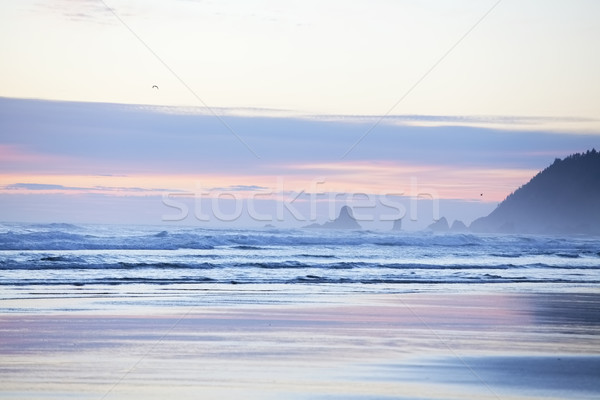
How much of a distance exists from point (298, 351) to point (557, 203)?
126m

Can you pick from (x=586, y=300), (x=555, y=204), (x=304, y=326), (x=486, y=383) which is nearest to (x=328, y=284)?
(x=586, y=300)

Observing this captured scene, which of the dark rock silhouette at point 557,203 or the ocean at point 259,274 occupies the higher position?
the dark rock silhouette at point 557,203

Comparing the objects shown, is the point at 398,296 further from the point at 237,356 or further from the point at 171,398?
the point at 171,398

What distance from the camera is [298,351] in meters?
11.0

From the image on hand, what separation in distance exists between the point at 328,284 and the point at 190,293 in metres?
5.04

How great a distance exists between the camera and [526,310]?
16.5 metres

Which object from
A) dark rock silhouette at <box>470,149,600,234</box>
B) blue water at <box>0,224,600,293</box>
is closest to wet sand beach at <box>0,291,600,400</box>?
blue water at <box>0,224,600,293</box>

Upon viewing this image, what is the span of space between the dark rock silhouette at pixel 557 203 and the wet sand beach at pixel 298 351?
363 ft

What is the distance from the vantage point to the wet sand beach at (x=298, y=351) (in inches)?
344

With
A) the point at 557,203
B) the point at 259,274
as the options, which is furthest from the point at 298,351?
the point at 557,203

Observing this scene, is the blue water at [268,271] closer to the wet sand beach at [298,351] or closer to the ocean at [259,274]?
the ocean at [259,274]

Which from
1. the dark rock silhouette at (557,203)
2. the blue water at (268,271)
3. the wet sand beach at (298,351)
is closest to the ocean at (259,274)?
the blue water at (268,271)

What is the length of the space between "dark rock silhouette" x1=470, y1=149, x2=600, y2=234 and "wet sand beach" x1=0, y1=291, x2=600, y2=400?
363 ft

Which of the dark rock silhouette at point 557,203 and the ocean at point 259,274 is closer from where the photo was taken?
the ocean at point 259,274
